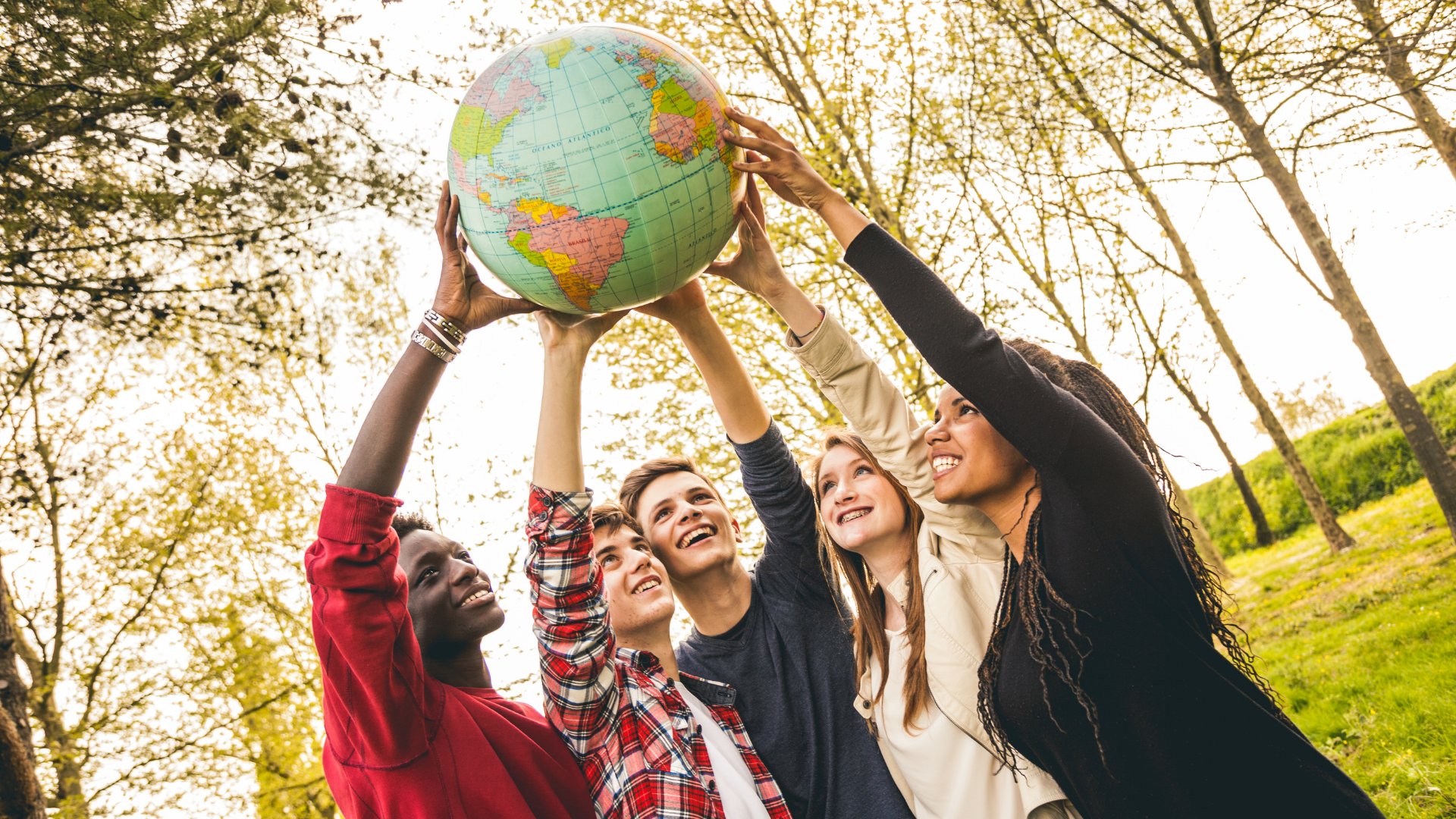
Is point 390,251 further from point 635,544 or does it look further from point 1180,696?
point 1180,696

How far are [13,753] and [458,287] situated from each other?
427cm

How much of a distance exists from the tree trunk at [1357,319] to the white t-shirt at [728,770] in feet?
22.6

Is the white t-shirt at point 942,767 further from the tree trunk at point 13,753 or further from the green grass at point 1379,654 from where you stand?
the tree trunk at point 13,753

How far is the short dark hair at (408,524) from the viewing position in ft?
9.30

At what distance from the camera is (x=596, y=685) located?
8.14 ft

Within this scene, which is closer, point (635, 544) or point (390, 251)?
point (635, 544)

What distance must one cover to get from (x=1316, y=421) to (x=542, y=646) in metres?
32.3

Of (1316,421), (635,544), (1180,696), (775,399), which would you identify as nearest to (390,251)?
(775,399)

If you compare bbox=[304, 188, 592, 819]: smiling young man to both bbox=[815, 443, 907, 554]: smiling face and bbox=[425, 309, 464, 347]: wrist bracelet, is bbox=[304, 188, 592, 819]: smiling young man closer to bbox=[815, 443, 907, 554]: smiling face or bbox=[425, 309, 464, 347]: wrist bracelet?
bbox=[425, 309, 464, 347]: wrist bracelet

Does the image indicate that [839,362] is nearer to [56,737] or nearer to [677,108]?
[677,108]

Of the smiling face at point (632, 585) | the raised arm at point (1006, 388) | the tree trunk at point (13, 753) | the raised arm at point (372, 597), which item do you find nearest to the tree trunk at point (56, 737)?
the tree trunk at point (13, 753)

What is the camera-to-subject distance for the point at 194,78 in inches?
194

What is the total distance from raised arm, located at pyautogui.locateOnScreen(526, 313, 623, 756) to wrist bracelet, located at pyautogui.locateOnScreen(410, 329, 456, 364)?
12.8 inches

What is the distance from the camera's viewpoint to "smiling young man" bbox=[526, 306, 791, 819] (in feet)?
8.00
